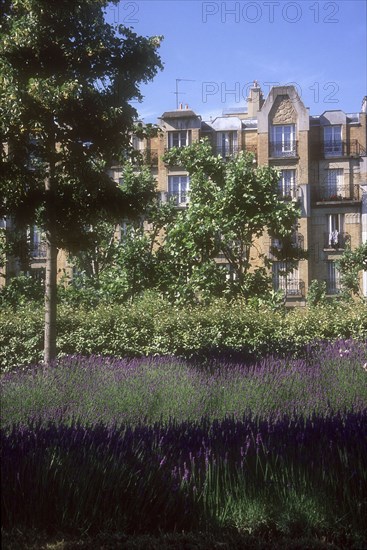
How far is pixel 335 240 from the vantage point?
43.9 meters

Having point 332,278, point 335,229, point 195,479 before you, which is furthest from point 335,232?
point 195,479

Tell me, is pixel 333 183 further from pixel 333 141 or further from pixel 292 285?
pixel 292 285

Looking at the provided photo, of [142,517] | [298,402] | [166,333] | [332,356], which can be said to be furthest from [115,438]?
[166,333]

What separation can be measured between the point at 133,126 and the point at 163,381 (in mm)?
5388

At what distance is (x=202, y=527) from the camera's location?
4.77 meters

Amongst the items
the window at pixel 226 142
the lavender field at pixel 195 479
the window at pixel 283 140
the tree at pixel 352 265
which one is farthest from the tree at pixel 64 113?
the window at pixel 226 142

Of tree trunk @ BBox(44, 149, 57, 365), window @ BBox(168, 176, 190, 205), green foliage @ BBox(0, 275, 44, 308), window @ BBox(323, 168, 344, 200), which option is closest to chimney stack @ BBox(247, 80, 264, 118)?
window @ BBox(323, 168, 344, 200)

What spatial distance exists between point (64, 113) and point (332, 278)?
33.8 m

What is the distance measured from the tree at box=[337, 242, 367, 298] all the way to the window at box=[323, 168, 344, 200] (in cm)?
667

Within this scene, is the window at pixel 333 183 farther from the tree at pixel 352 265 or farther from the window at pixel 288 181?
the tree at pixel 352 265

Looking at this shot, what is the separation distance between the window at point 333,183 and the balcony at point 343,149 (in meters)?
0.95

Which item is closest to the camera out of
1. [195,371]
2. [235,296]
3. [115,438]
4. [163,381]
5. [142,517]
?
[142,517]

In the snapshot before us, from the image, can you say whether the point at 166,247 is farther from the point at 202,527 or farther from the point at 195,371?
the point at 202,527

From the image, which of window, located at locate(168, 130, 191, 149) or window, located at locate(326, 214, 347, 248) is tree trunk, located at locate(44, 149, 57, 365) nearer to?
window, located at locate(168, 130, 191, 149)
